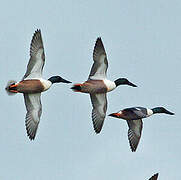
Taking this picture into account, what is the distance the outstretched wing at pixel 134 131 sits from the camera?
27.1m

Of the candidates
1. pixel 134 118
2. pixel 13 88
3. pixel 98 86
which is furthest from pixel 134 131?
pixel 13 88

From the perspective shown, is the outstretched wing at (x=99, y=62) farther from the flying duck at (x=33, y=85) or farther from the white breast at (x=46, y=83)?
the flying duck at (x=33, y=85)

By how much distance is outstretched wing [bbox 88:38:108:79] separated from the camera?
995 inches

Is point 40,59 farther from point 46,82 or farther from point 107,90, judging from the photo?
point 107,90

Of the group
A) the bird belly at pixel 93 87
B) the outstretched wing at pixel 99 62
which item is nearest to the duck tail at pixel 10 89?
the bird belly at pixel 93 87

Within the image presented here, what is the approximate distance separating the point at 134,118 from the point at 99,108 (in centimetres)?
122

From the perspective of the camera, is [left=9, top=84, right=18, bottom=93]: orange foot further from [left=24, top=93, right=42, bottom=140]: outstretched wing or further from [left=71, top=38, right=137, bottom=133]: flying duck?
[left=71, top=38, right=137, bottom=133]: flying duck

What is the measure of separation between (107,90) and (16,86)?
3040 millimetres

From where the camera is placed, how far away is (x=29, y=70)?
24266mm

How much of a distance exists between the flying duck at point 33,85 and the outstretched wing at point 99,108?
5.62 ft

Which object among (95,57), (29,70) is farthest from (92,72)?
(29,70)

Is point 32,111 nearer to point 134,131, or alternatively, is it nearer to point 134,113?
point 134,113

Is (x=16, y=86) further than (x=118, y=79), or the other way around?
(x=118, y=79)

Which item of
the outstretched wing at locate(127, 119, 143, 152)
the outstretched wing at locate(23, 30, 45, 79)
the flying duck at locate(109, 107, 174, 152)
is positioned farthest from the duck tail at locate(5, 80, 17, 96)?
the outstretched wing at locate(127, 119, 143, 152)
